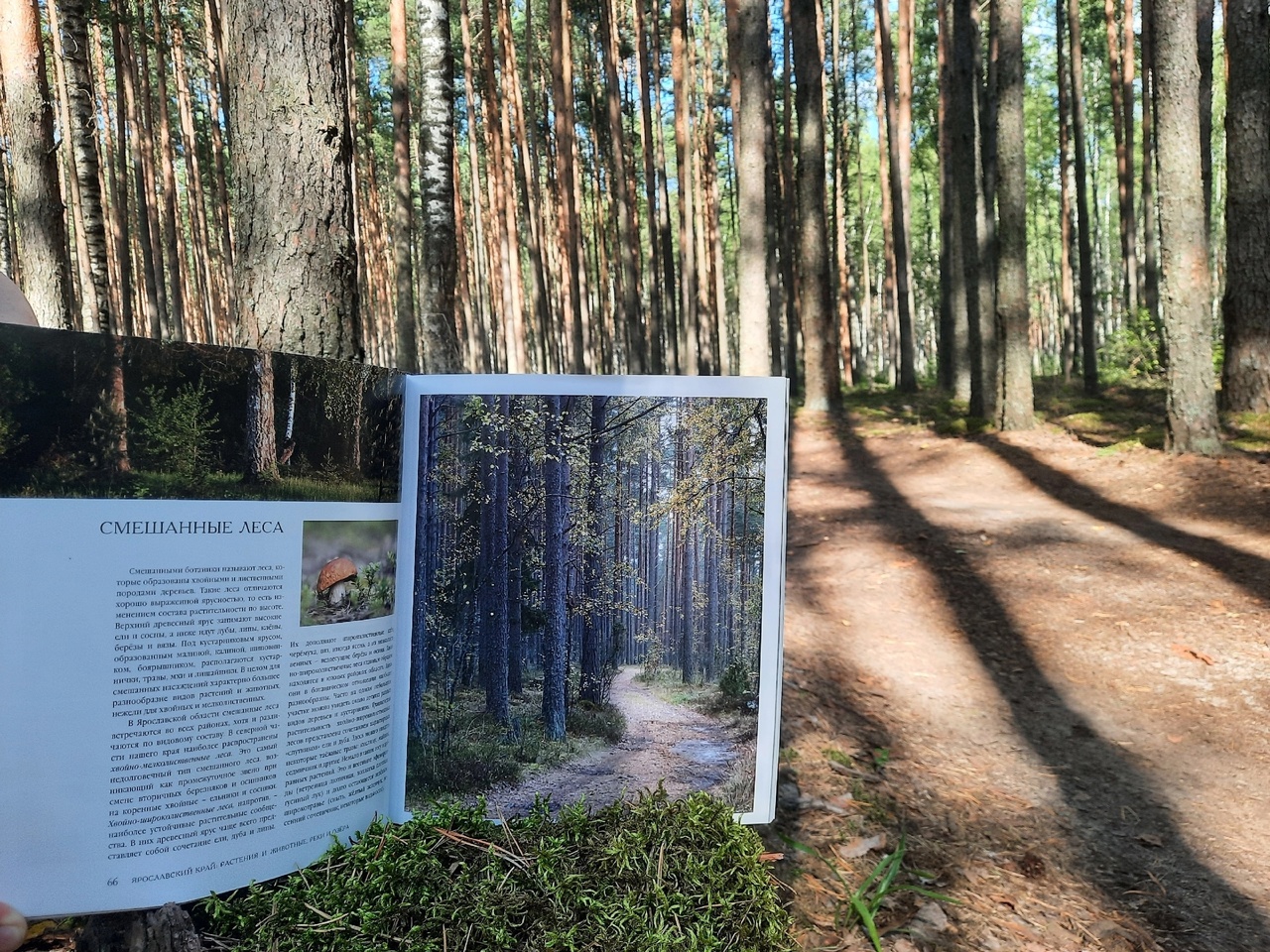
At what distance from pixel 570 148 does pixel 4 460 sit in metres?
18.3

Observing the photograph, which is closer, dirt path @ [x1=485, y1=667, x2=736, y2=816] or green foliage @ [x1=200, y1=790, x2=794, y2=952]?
green foliage @ [x1=200, y1=790, x2=794, y2=952]

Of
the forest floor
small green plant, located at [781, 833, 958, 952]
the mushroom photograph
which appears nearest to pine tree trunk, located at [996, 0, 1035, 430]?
the forest floor

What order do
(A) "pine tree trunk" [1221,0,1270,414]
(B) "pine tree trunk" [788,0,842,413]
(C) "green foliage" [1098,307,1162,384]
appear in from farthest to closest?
(C) "green foliage" [1098,307,1162,384]
(B) "pine tree trunk" [788,0,842,413]
(A) "pine tree trunk" [1221,0,1270,414]

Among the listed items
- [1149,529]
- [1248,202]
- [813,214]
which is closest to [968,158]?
[813,214]

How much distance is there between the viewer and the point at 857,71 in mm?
27875

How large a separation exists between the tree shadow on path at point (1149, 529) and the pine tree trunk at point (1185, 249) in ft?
4.06

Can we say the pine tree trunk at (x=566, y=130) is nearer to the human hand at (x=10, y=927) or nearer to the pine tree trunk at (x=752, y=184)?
the pine tree trunk at (x=752, y=184)

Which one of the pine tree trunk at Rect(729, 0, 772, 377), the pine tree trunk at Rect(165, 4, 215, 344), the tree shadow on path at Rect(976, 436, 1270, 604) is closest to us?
the tree shadow on path at Rect(976, 436, 1270, 604)

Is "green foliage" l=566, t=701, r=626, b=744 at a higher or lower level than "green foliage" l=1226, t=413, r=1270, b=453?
lower

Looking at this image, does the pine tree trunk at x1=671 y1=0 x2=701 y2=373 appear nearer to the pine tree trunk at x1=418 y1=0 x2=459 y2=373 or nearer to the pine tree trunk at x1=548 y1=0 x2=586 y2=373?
the pine tree trunk at x1=548 y1=0 x2=586 y2=373

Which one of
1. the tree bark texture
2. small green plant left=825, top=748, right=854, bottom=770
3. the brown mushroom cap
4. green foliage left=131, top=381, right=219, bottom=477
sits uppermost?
the tree bark texture

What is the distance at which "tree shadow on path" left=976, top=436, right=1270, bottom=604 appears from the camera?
5414 millimetres

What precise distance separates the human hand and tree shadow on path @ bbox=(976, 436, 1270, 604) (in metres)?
6.04

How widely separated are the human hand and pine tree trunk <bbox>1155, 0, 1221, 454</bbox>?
9.33 m
